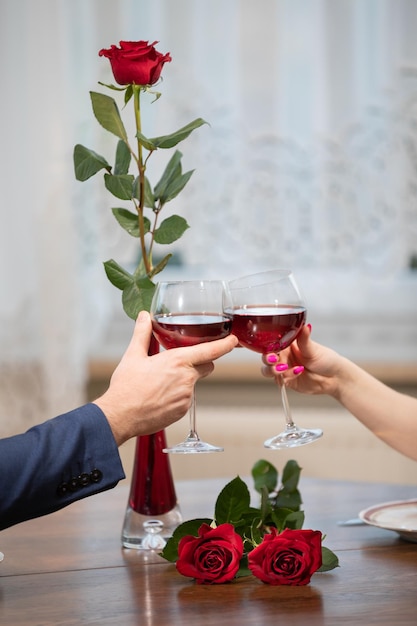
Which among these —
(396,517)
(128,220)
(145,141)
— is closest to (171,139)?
(145,141)

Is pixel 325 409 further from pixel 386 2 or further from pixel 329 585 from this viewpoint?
pixel 329 585

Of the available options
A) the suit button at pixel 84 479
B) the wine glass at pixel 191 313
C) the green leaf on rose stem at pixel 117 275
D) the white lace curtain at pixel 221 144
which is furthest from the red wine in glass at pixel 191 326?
the white lace curtain at pixel 221 144

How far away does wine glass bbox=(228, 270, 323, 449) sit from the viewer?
134 centimetres

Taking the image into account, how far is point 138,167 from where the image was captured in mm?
1357

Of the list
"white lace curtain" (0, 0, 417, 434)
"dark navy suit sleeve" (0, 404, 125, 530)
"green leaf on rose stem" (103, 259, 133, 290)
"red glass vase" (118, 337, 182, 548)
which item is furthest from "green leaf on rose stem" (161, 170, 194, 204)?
"white lace curtain" (0, 0, 417, 434)

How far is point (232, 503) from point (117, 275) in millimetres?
371

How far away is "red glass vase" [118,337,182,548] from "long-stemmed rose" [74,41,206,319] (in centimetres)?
12

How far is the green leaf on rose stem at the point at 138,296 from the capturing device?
139 centimetres

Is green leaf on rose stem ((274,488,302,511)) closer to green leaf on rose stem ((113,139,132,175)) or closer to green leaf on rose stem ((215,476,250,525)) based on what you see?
green leaf on rose stem ((215,476,250,525))

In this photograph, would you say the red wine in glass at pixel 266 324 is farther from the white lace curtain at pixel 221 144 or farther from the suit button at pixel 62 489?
the white lace curtain at pixel 221 144

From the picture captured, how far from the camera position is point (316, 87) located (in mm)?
2883

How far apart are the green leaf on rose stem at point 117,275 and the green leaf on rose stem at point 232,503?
332 mm

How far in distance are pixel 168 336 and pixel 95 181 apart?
1.69 meters

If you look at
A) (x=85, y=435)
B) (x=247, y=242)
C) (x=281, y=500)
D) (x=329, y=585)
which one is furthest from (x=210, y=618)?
(x=247, y=242)
